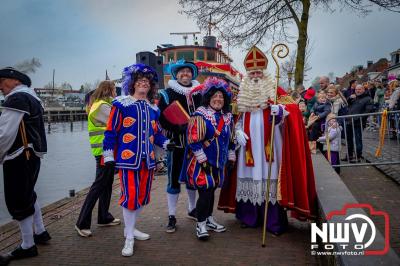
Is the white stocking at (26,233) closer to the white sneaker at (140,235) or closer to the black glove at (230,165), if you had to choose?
the white sneaker at (140,235)

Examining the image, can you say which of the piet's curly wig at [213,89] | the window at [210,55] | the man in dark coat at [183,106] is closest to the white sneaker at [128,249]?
the man in dark coat at [183,106]

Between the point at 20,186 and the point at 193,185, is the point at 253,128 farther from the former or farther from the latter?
the point at 20,186

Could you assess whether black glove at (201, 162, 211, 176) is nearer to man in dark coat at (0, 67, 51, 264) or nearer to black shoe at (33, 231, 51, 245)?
man in dark coat at (0, 67, 51, 264)

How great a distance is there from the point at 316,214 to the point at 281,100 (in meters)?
1.40

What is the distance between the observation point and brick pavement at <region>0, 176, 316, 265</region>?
11.9 feet

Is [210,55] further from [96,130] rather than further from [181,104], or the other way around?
[96,130]

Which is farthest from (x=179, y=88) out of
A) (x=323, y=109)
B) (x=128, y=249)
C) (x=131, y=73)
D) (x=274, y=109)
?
(x=323, y=109)

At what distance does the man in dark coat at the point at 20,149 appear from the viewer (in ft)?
12.0

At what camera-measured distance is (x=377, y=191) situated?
21.5 feet

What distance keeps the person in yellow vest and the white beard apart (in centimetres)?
168

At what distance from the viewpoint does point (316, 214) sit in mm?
3996

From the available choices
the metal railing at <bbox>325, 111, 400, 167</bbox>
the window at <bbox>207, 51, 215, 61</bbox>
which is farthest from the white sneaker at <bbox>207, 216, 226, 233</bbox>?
the window at <bbox>207, 51, 215, 61</bbox>

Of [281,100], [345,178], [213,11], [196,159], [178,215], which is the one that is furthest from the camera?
[213,11]

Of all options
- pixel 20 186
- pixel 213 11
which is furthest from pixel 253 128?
pixel 213 11
